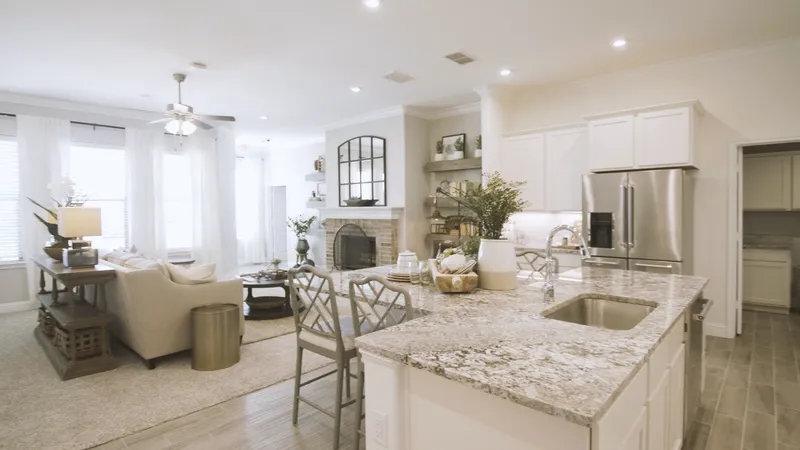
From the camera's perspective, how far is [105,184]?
6.48 meters

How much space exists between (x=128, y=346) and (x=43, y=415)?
1123mm

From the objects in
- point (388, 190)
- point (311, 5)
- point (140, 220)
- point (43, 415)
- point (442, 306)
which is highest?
point (311, 5)

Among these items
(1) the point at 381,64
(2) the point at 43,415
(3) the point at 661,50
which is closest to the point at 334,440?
(2) the point at 43,415

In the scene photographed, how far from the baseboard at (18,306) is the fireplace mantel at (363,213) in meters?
4.49

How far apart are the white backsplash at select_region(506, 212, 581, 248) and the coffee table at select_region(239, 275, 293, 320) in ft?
9.89

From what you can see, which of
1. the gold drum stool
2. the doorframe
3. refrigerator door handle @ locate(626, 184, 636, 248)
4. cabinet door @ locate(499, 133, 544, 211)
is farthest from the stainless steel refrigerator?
the gold drum stool

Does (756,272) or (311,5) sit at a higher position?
(311,5)

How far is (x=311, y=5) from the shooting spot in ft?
10.6

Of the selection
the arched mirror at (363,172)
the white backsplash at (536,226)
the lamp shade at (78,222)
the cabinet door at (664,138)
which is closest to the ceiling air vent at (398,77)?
the arched mirror at (363,172)

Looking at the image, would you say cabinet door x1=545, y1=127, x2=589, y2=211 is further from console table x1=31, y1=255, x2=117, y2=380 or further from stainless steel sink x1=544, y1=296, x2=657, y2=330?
console table x1=31, y1=255, x2=117, y2=380

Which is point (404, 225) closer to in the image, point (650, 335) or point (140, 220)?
point (140, 220)

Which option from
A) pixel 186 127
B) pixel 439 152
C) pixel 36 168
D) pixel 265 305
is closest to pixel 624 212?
pixel 439 152

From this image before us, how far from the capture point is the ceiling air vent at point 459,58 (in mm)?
4306

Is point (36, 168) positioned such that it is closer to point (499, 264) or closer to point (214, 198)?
point (214, 198)
